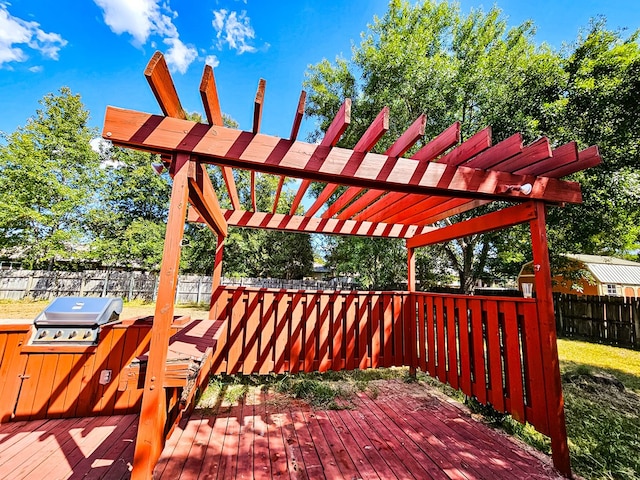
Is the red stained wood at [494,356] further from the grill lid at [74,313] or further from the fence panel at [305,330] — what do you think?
the grill lid at [74,313]

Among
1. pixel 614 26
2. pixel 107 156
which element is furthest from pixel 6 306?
pixel 614 26

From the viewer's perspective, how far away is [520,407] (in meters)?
2.26

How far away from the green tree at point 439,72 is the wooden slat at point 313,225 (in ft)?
14.8

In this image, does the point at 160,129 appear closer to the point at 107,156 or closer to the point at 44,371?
the point at 44,371

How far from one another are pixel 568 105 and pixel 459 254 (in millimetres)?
5424

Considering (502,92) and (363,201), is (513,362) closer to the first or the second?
(363,201)

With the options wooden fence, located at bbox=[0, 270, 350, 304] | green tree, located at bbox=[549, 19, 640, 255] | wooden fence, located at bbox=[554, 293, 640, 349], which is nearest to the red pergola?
green tree, located at bbox=[549, 19, 640, 255]

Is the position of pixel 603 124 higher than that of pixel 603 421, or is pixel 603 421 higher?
pixel 603 124

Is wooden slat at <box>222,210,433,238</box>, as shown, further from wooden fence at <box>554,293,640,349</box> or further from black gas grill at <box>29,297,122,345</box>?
wooden fence at <box>554,293,640,349</box>

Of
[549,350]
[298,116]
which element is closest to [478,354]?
[549,350]

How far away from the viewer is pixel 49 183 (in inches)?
468

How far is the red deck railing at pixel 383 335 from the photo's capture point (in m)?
2.44

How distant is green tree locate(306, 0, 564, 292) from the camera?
7.32 metres

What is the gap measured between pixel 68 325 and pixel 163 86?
2.28m
